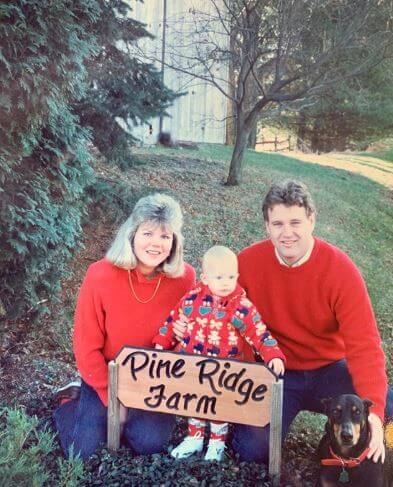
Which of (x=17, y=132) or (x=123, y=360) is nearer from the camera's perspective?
(x=123, y=360)

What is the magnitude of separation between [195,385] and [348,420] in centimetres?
77

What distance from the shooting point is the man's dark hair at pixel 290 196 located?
323 centimetres

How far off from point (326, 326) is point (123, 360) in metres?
1.20

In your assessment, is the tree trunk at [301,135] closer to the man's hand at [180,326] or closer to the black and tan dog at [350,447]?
the man's hand at [180,326]

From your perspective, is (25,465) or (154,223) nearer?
(25,465)

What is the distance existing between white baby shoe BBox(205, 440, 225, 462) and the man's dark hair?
134 centimetres

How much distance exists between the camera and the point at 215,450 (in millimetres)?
3145

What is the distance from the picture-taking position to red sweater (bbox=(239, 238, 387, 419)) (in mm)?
3098

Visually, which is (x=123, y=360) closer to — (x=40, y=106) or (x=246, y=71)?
(x=40, y=106)

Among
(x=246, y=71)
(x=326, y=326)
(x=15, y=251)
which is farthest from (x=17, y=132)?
(x=246, y=71)

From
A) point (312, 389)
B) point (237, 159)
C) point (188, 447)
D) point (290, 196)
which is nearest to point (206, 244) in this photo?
point (237, 159)

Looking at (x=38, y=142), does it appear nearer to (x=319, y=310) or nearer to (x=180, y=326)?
(x=180, y=326)

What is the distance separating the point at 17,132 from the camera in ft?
13.1

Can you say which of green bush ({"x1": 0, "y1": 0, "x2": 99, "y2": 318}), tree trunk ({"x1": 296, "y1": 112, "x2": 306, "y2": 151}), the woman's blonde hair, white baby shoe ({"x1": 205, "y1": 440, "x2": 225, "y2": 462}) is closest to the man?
white baby shoe ({"x1": 205, "y1": 440, "x2": 225, "y2": 462})
